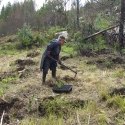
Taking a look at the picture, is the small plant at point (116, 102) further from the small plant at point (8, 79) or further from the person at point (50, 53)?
the small plant at point (8, 79)

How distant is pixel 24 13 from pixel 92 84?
30479mm

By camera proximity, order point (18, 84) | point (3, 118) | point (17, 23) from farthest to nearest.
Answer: point (17, 23) < point (18, 84) < point (3, 118)

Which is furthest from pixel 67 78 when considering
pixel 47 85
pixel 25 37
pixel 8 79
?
pixel 25 37

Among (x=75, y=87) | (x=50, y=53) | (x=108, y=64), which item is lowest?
(x=75, y=87)

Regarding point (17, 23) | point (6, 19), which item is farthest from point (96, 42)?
point (6, 19)

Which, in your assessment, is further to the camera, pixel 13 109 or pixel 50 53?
pixel 50 53

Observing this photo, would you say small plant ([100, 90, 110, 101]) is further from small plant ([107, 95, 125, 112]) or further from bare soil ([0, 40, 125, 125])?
small plant ([107, 95, 125, 112])

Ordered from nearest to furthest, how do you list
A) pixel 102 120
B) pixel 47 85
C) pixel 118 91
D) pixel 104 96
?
pixel 102 120 < pixel 104 96 < pixel 118 91 < pixel 47 85

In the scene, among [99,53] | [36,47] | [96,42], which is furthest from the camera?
[36,47]

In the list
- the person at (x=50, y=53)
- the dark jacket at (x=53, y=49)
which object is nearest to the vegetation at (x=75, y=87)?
the person at (x=50, y=53)

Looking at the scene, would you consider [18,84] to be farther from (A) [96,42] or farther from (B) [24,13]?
(B) [24,13]

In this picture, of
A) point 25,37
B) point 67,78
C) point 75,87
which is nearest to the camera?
point 75,87

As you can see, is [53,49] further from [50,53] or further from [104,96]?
[104,96]

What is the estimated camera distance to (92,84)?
811cm
